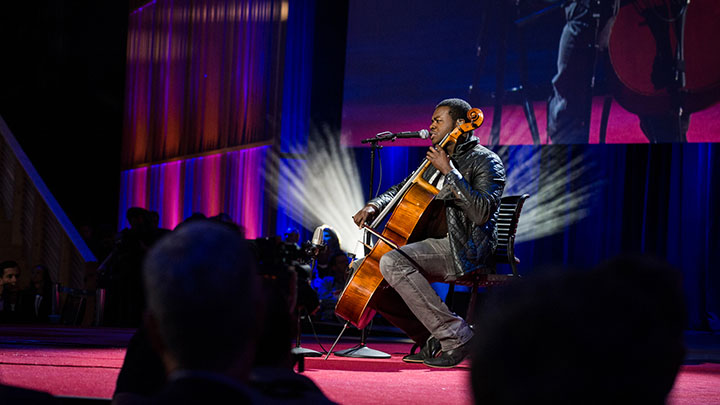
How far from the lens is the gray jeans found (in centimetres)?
406

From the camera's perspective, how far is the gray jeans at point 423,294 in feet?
13.3

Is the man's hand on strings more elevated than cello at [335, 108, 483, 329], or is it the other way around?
the man's hand on strings

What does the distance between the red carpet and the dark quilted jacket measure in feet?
2.01

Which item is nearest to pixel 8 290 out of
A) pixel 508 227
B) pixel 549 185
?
pixel 508 227

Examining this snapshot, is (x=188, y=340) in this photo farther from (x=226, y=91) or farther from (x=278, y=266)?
(x=226, y=91)

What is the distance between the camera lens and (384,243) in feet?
13.9

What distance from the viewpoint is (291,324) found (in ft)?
4.47

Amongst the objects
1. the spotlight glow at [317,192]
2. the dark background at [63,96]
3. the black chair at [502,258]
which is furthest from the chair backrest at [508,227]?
the dark background at [63,96]

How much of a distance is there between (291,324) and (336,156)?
10201mm

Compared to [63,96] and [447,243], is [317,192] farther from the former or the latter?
[447,243]

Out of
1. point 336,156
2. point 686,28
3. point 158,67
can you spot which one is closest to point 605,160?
point 686,28

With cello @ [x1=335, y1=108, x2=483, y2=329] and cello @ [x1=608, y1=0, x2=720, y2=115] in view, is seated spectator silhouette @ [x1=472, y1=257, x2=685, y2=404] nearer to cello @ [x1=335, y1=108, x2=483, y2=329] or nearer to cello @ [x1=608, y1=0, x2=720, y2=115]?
cello @ [x1=335, y1=108, x2=483, y2=329]

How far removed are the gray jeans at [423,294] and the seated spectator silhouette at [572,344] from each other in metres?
3.46

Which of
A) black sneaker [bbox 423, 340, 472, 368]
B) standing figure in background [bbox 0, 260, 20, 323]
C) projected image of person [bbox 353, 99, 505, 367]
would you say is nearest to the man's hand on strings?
projected image of person [bbox 353, 99, 505, 367]
